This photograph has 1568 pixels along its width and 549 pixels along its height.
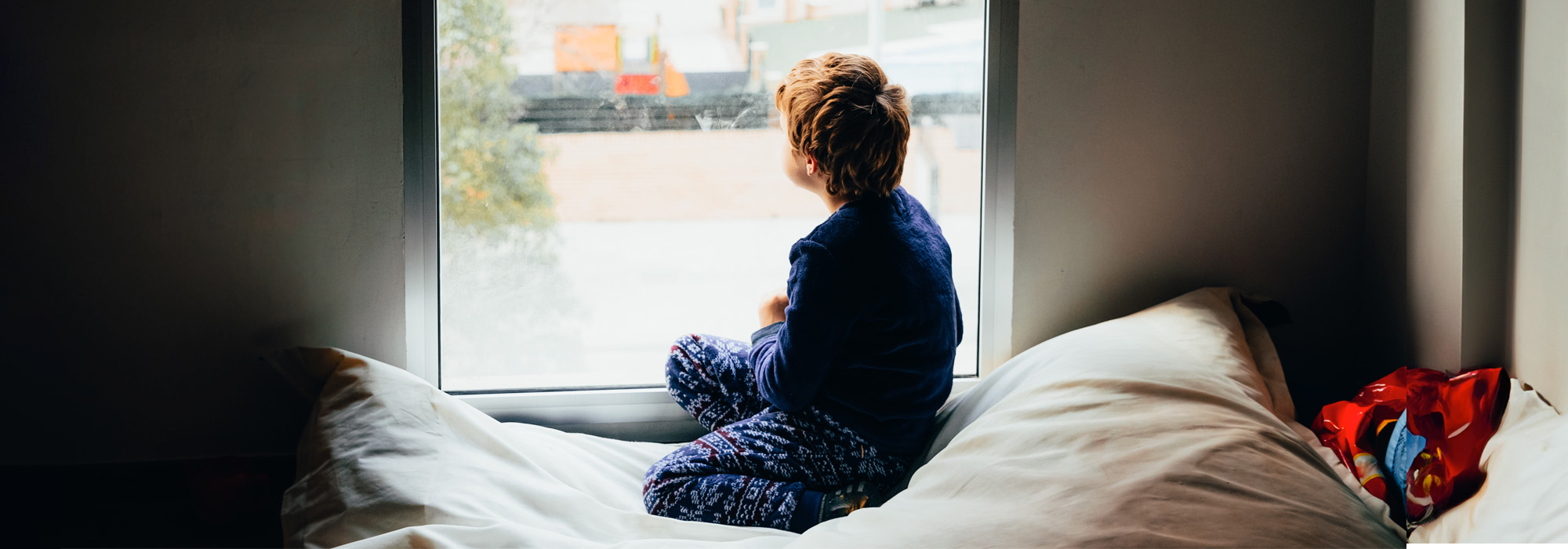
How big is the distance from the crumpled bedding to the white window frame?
4.8 inches

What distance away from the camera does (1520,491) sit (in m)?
1.07

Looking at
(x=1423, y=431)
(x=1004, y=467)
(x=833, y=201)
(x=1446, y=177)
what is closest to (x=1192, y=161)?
(x=1446, y=177)

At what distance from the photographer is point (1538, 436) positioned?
1.16 meters

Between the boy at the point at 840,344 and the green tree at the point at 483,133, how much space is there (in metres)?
0.63

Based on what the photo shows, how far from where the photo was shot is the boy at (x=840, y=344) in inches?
53.3

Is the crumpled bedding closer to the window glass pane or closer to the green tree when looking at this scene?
the window glass pane

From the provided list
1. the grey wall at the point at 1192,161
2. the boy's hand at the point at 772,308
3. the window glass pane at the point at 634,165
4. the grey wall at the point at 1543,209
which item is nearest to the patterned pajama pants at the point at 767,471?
the boy's hand at the point at 772,308

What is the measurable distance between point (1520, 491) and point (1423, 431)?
19 cm

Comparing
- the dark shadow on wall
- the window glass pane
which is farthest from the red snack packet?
the dark shadow on wall

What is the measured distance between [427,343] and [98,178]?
27.1 inches

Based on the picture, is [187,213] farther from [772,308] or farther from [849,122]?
[849,122]

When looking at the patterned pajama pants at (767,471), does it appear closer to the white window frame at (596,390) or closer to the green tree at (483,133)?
the white window frame at (596,390)

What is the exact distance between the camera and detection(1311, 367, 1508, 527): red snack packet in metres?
1.20

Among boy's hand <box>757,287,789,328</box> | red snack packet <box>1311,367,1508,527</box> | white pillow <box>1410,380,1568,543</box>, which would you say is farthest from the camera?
boy's hand <box>757,287,789,328</box>
